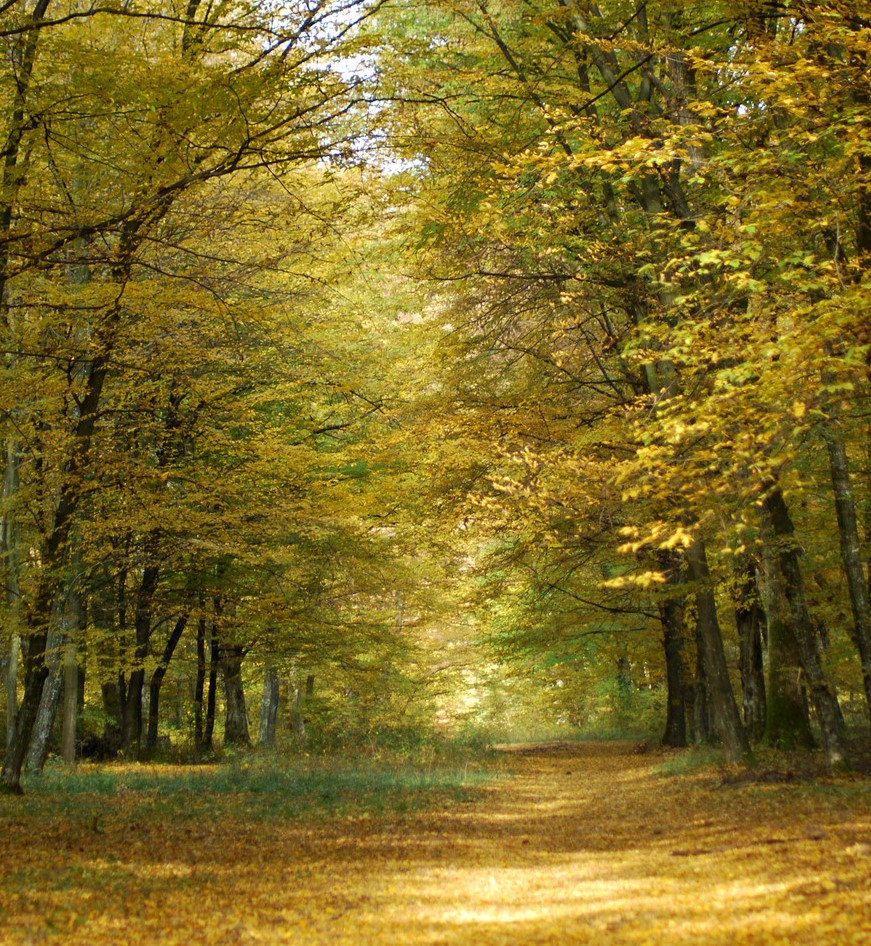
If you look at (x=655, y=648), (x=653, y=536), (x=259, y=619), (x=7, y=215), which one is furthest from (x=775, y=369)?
(x=655, y=648)

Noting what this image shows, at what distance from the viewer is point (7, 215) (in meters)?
8.88

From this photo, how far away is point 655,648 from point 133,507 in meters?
14.8

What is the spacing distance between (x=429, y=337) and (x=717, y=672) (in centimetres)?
795

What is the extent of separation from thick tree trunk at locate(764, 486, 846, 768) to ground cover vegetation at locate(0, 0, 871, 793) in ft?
0.15

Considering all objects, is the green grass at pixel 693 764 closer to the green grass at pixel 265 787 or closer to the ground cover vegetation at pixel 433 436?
the ground cover vegetation at pixel 433 436

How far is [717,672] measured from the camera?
40.2ft

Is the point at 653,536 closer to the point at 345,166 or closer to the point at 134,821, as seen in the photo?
the point at 345,166

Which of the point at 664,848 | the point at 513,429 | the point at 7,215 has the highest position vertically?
the point at 7,215

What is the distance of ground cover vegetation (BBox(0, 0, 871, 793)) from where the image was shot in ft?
25.3

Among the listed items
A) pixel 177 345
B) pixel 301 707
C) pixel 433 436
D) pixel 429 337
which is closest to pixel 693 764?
pixel 433 436

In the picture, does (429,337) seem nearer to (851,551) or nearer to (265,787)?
(265,787)

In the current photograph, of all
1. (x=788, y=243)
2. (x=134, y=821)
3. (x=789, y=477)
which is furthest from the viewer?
(x=788, y=243)

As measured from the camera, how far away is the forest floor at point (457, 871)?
15.8 feet

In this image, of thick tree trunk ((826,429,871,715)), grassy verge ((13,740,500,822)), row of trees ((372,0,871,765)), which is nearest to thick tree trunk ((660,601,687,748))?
row of trees ((372,0,871,765))
